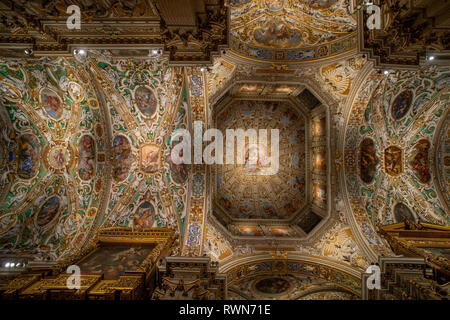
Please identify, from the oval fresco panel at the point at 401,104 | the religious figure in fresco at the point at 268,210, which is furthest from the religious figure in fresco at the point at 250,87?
the religious figure in fresco at the point at 268,210

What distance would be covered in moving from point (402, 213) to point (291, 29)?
1023 cm

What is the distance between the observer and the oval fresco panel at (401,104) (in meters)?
9.58

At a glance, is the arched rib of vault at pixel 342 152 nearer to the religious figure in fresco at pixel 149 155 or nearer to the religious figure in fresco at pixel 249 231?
the religious figure in fresco at pixel 249 231

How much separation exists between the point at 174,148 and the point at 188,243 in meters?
4.80

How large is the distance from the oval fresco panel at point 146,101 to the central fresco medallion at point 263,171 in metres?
4.34

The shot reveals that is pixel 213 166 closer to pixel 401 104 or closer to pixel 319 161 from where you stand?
pixel 319 161

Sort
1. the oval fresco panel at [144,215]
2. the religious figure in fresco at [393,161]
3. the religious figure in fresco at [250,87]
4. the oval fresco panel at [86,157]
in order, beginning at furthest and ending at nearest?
the religious figure in fresco at [250,87], the religious figure in fresco at [393,161], the oval fresco panel at [144,215], the oval fresco panel at [86,157]

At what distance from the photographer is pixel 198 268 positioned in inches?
308

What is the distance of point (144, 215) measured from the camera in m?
10.4

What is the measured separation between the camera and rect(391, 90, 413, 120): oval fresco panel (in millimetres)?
9579

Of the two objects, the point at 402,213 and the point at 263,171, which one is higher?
the point at 263,171

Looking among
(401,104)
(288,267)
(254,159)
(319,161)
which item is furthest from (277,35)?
(288,267)
